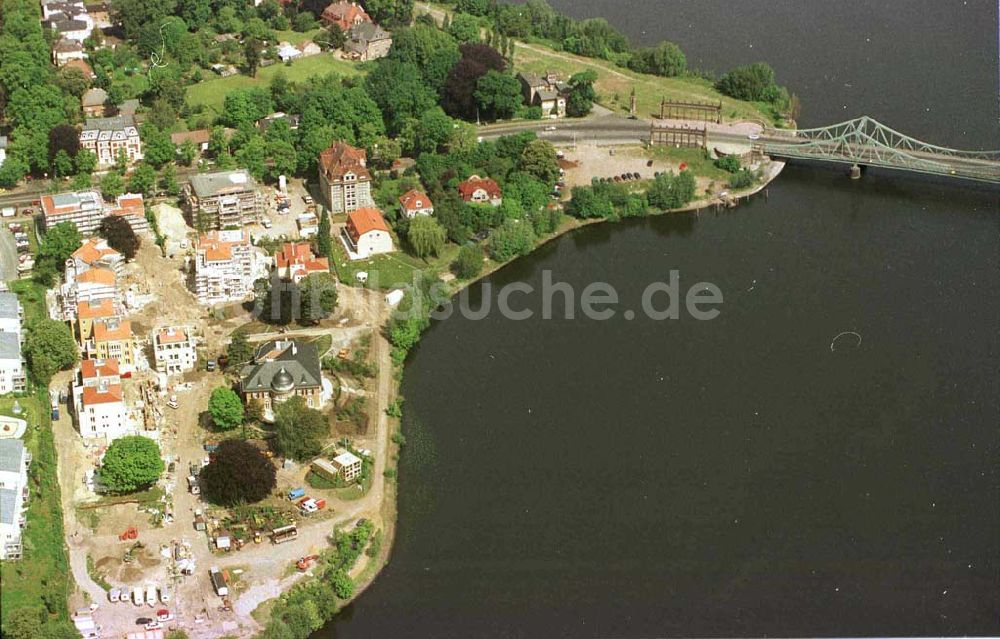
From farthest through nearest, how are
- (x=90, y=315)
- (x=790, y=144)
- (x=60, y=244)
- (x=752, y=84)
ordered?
(x=752, y=84)
(x=790, y=144)
(x=60, y=244)
(x=90, y=315)

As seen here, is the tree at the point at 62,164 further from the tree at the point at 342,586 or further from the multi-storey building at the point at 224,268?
the tree at the point at 342,586

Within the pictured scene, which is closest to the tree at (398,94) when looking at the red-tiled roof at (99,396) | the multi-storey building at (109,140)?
the multi-storey building at (109,140)

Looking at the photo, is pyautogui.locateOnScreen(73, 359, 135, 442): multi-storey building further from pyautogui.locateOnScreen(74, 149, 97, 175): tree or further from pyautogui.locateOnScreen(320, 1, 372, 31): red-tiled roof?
pyautogui.locateOnScreen(320, 1, 372, 31): red-tiled roof

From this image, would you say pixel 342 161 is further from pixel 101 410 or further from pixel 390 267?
pixel 101 410

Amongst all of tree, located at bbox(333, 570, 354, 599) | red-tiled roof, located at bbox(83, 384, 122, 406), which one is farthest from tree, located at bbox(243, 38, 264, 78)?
tree, located at bbox(333, 570, 354, 599)

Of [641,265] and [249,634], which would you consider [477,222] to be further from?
[249,634]

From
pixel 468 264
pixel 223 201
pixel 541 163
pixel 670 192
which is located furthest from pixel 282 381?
pixel 670 192

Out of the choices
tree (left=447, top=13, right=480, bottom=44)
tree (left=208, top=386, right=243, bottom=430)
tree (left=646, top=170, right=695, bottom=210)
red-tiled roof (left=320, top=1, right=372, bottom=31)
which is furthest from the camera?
red-tiled roof (left=320, top=1, right=372, bottom=31)
